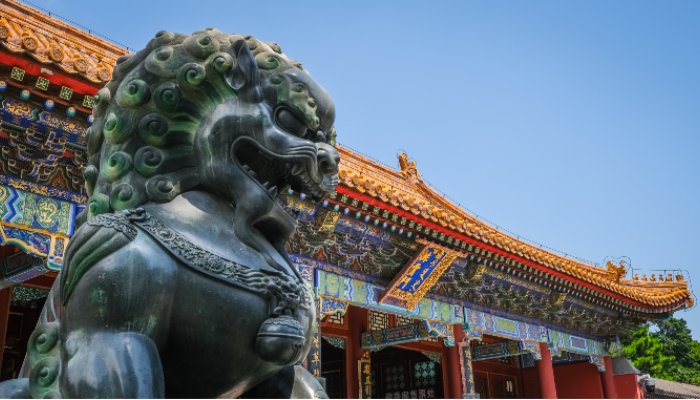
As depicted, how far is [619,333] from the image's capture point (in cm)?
1237

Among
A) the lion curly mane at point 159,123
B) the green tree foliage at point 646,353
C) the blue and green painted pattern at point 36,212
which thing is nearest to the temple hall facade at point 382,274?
the blue and green painted pattern at point 36,212

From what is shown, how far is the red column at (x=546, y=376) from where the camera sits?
993 centimetres

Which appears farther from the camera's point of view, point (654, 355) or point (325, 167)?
point (654, 355)

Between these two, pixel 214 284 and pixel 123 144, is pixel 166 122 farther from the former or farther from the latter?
pixel 214 284

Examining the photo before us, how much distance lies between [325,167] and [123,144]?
1.69 ft

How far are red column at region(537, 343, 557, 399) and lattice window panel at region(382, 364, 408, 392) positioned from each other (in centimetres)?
230

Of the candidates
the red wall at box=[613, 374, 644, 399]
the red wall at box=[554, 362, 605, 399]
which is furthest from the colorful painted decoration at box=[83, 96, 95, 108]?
the red wall at box=[613, 374, 644, 399]

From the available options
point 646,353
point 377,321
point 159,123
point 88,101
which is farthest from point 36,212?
point 646,353

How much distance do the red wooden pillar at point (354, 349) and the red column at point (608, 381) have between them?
18.5 feet

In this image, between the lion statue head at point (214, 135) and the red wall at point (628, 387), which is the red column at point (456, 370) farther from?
the lion statue head at point (214, 135)

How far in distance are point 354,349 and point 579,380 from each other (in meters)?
5.77

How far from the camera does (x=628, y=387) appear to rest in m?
12.1

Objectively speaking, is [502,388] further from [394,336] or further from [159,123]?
[159,123]

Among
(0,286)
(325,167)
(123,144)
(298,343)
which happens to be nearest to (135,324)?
(298,343)
